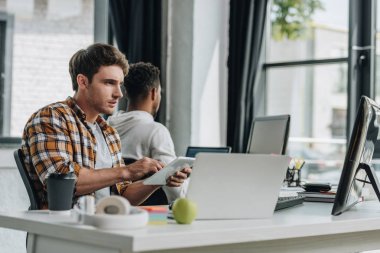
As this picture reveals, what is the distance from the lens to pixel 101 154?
284 cm

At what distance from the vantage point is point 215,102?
557 centimetres

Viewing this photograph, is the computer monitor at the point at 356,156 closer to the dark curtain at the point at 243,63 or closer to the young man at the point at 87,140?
the young man at the point at 87,140

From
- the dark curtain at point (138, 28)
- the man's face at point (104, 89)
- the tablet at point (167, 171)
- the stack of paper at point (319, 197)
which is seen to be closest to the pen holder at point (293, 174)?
the stack of paper at point (319, 197)

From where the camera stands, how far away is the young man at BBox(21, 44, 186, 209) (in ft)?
8.38

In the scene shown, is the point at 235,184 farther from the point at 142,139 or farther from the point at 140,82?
the point at 140,82

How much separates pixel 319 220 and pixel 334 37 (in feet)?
11.0

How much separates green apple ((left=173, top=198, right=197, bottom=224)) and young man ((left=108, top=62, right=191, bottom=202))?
5.46ft

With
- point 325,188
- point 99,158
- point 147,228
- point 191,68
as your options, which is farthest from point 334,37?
point 147,228

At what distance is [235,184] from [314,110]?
11.8 feet

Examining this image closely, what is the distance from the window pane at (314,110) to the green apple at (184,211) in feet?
11.0

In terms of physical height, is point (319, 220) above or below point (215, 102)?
below

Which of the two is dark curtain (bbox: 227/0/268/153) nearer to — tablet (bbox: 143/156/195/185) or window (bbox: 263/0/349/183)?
window (bbox: 263/0/349/183)

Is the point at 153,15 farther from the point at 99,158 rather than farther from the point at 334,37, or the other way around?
the point at 99,158

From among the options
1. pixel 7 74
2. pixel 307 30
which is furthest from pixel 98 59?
pixel 307 30
